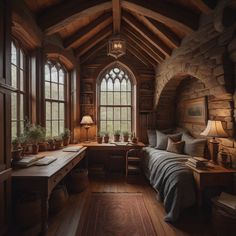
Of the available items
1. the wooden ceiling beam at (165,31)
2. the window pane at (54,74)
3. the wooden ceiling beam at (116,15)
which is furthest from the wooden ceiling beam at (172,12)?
the window pane at (54,74)

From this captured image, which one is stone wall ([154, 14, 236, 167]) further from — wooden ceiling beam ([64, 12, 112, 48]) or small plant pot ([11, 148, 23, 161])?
small plant pot ([11, 148, 23, 161])

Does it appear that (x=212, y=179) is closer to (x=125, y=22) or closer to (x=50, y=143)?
(x=50, y=143)

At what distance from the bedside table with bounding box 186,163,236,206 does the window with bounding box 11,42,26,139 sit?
9.82 feet

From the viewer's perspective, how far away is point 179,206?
8.21ft

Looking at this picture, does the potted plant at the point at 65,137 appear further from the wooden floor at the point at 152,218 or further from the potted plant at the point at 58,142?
the wooden floor at the point at 152,218

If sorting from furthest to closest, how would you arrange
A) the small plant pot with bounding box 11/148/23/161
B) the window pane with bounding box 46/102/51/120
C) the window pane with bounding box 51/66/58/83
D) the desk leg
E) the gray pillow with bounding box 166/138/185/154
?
the window pane with bounding box 51/66/58/83, the window pane with bounding box 46/102/51/120, the gray pillow with bounding box 166/138/185/154, the small plant pot with bounding box 11/148/23/161, the desk leg

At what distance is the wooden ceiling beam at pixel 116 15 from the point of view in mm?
3253

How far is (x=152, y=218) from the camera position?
2.60 meters

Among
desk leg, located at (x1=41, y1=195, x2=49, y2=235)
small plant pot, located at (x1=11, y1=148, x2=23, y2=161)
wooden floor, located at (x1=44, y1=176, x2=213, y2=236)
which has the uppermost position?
small plant pot, located at (x1=11, y1=148, x2=23, y2=161)

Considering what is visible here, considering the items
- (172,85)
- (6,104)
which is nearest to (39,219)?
(6,104)

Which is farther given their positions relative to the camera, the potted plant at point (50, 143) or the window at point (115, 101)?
the window at point (115, 101)

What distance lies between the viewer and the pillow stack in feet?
11.0

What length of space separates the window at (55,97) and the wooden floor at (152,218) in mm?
1623

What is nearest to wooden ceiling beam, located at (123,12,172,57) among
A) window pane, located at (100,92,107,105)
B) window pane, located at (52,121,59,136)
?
window pane, located at (100,92,107,105)
